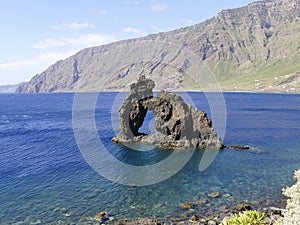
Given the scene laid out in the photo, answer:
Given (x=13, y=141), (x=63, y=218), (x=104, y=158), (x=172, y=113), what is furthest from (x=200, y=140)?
(x=13, y=141)

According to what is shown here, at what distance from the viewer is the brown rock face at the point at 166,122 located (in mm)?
76812

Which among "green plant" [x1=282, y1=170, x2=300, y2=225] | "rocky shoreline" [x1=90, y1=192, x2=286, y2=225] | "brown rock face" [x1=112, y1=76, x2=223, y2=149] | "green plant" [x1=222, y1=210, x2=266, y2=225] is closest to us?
"green plant" [x1=282, y1=170, x2=300, y2=225]

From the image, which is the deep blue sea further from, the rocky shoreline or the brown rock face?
the brown rock face

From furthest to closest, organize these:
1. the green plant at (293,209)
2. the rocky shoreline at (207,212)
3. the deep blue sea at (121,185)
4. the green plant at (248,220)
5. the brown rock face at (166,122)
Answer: the brown rock face at (166,122)
the deep blue sea at (121,185)
the rocky shoreline at (207,212)
the green plant at (248,220)
the green plant at (293,209)

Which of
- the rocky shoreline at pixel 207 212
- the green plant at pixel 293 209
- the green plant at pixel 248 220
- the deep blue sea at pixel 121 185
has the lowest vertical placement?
the rocky shoreline at pixel 207 212

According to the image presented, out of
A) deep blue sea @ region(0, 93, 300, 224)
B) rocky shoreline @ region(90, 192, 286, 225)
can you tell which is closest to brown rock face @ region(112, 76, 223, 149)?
deep blue sea @ region(0, 93, 300, 224)

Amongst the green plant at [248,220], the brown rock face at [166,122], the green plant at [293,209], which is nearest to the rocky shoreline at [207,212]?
the green plant at [248,220]

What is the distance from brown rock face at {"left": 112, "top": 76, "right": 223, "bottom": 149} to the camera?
252 feet

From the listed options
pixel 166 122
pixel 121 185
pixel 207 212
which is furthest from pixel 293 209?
pixel 166 122

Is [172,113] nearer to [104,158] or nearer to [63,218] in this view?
[104,158]

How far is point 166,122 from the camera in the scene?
264 feet

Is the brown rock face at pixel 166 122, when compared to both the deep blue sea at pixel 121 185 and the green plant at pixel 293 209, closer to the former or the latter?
the deep blue sea at pixel 121 185

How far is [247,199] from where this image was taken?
45469mm

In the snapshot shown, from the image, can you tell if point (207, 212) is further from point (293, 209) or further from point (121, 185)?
point (293, 209)
